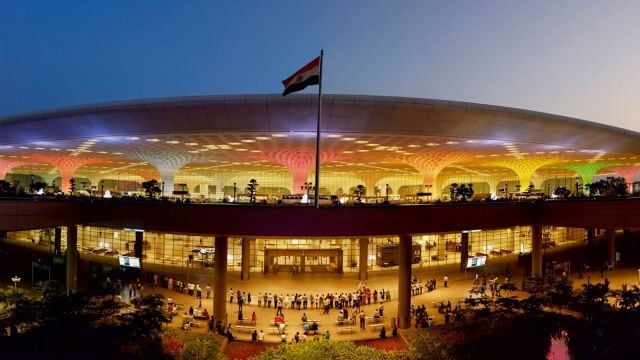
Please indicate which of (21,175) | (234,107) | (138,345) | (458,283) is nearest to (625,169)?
(458,283)

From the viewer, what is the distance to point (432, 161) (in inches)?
1955

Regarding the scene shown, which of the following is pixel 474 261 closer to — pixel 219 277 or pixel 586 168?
pixel 219 277

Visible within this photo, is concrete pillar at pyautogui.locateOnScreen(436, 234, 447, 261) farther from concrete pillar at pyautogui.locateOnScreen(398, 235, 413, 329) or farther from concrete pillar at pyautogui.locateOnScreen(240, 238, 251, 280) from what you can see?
concrete pillar at pyautogui.locateOnScreen(398, 235, 413, 329)

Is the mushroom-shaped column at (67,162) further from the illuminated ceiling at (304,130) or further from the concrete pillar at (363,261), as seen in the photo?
the concrete pillar at (363,261)

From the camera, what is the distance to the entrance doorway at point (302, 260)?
1518 inches

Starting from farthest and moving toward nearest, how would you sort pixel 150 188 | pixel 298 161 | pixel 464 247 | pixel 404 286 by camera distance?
pixel 298 161, pixel 464 247, pixel 150 188, pixel 404 286

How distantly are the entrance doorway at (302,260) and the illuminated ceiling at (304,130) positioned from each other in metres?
9.56

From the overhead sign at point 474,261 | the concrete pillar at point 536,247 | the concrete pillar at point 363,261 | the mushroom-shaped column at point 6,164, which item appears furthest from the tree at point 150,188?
the mushroom-shaped column at point 6,164

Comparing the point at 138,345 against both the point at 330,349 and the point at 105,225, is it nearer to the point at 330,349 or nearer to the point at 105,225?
the point at 330,349

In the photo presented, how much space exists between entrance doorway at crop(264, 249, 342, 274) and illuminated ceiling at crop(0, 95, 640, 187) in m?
9.56

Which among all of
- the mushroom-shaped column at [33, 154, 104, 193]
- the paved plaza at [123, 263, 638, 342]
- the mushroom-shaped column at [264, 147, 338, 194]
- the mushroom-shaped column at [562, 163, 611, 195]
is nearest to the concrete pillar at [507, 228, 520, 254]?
the paved plaza at [123, 263, 638, 342]

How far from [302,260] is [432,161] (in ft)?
67.6

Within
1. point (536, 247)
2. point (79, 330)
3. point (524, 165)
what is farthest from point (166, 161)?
point (524, 165)

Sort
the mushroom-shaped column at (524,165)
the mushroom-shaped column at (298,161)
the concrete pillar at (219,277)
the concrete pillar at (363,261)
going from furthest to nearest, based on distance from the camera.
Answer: the mushroom-shaped column at (524,165), the mushroom-shaped column at (298,161), the concrete pillar at (363,261), the concrete pillar at (219,277)
